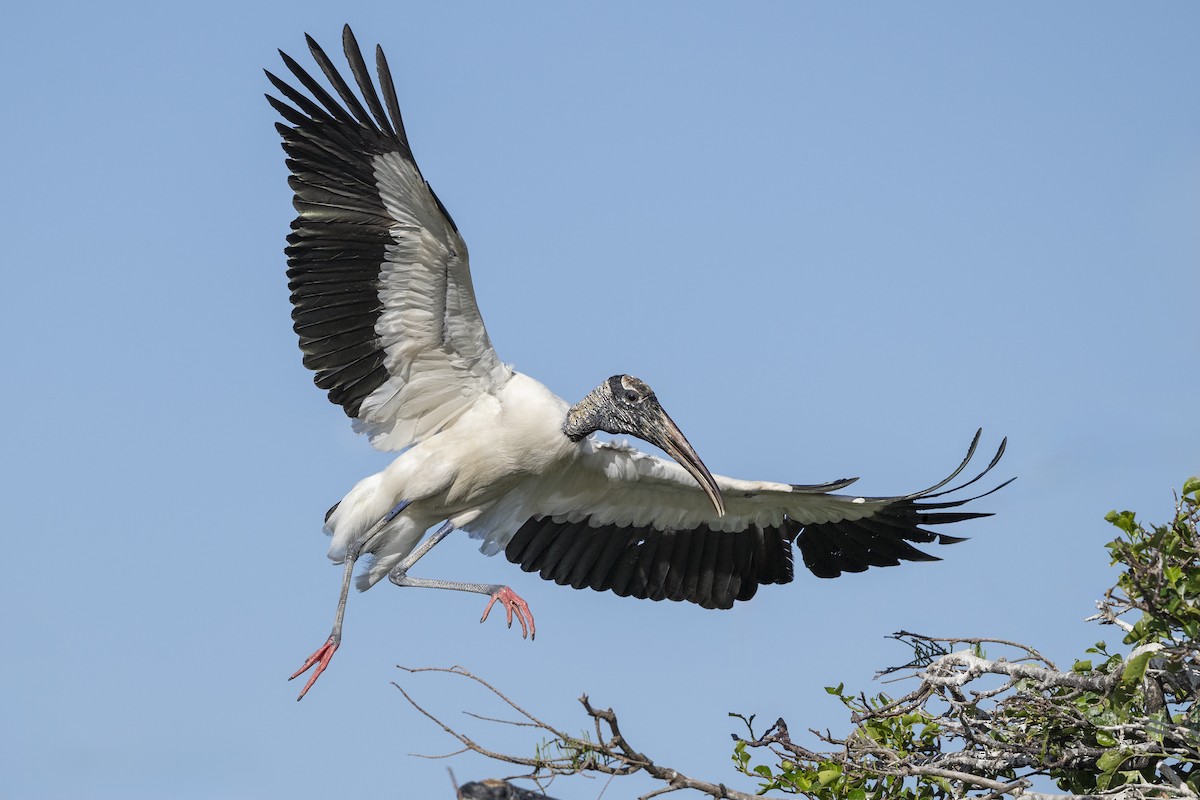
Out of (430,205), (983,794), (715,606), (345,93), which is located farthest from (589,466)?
(983,794)

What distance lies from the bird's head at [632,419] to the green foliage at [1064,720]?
72.0 inches

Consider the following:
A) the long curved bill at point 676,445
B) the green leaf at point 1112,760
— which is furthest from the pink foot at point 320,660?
the green leaf at point 1112,760

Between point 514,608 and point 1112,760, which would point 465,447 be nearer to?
point 514,608

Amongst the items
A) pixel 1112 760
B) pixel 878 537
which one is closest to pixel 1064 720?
pixel 1112 760

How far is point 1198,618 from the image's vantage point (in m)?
5.51

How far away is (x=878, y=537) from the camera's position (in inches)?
336

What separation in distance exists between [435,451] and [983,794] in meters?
3.36

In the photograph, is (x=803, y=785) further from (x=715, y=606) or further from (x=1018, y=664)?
(x=715, y=606)

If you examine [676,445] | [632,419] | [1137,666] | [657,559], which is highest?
[632,419]

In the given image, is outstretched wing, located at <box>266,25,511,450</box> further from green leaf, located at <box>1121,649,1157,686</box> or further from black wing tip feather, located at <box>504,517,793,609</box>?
green leaf, located at <box>1121,649,1157,686</box>

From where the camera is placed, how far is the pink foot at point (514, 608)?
773cm

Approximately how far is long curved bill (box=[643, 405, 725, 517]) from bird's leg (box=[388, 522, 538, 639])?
111cm

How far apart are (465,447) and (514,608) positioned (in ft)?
2.88

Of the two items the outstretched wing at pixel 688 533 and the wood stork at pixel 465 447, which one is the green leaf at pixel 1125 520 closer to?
the wood stork at pixel 465 447
